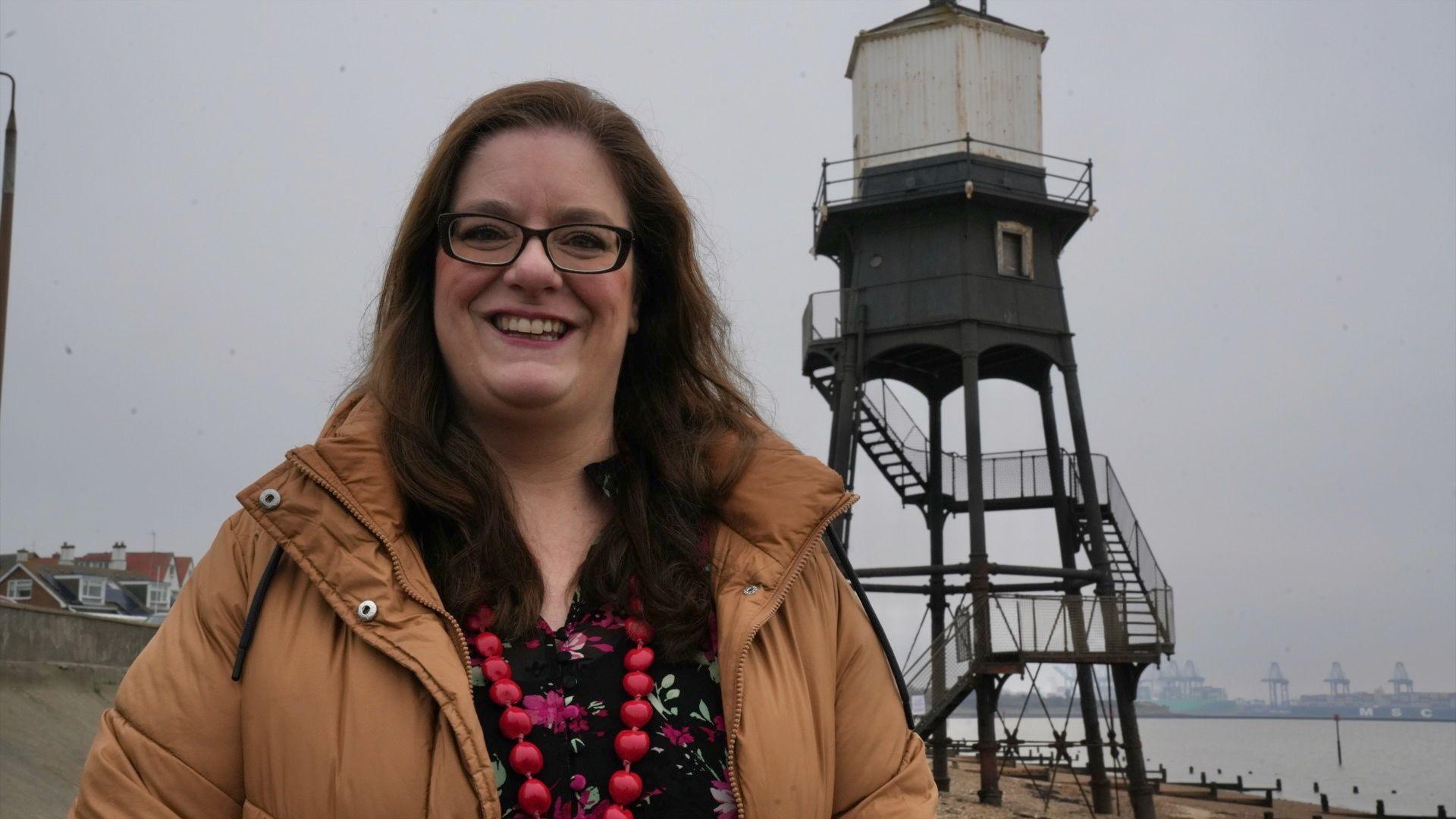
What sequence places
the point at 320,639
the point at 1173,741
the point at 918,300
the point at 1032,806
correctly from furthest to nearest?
the point at 1173,741
the point at 1032,806
the point at 918,300
the point at 320,639

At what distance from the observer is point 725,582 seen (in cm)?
263

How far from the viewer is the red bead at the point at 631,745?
243cm

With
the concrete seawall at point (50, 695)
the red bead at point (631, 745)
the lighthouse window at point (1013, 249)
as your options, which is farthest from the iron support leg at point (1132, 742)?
the red bead at point (631, 745)

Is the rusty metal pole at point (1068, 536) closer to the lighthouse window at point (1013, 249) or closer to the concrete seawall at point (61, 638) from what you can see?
the lighthouse window at point (1013, 249)

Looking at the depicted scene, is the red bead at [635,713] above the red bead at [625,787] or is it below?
above

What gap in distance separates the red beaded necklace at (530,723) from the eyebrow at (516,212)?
2.52ft

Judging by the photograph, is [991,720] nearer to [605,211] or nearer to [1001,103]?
[1001,103]

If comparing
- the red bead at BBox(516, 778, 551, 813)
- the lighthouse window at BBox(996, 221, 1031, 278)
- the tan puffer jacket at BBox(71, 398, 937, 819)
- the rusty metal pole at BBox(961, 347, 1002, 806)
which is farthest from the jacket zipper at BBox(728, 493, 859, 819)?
the lighthouse window at BBox(996, 221, 1031, 278)

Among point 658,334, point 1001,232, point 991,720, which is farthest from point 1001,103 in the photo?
point 658,334

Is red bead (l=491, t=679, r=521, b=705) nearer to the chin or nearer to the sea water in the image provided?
the chin

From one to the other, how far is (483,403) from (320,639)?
61 centimetres

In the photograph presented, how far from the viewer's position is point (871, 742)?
8.53 ft

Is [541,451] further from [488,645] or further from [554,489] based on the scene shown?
[488,645]

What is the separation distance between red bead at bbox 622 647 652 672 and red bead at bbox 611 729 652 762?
0.43ft
